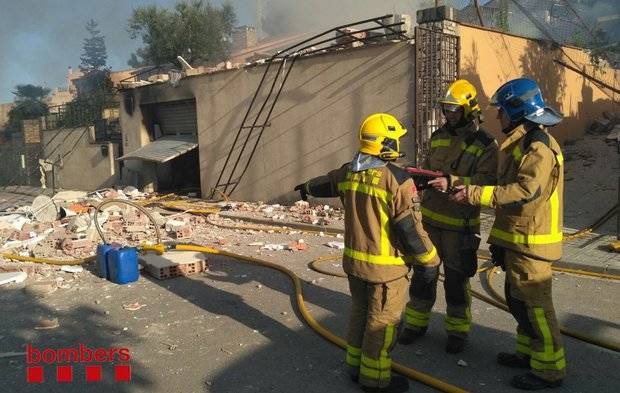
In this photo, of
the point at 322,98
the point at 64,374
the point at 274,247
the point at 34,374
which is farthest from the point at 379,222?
the point at 322,98

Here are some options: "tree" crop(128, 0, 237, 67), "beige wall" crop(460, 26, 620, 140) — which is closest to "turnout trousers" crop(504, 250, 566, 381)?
"beige wall" crop(460, 26, 620, 140)

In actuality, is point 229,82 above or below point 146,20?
below

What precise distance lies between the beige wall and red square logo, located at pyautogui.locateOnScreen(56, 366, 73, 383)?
8.97 meters

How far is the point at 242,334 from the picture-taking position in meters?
4.51

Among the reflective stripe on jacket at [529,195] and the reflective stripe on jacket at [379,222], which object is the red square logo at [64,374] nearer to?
the reflective stripe on jacket at [379,222]

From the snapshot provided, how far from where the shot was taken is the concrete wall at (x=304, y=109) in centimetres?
1029

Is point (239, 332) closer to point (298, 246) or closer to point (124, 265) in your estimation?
point (124, 265)

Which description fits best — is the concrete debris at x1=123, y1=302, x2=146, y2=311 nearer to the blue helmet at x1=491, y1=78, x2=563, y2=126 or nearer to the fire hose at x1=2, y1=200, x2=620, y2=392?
the fire hose at x1=2, y1=200, x2=620, y2=392

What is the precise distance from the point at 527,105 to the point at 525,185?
577 mm

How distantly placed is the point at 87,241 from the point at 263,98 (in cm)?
617

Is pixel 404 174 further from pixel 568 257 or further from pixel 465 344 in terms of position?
pixel 568 257

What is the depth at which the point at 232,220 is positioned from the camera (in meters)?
11.1

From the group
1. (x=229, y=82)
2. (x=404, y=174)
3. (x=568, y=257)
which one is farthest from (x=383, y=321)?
(x=229, y=82)

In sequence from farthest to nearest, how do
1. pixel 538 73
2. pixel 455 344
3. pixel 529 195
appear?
pixel 538 73, pixel 455 344, pixel 529 195
